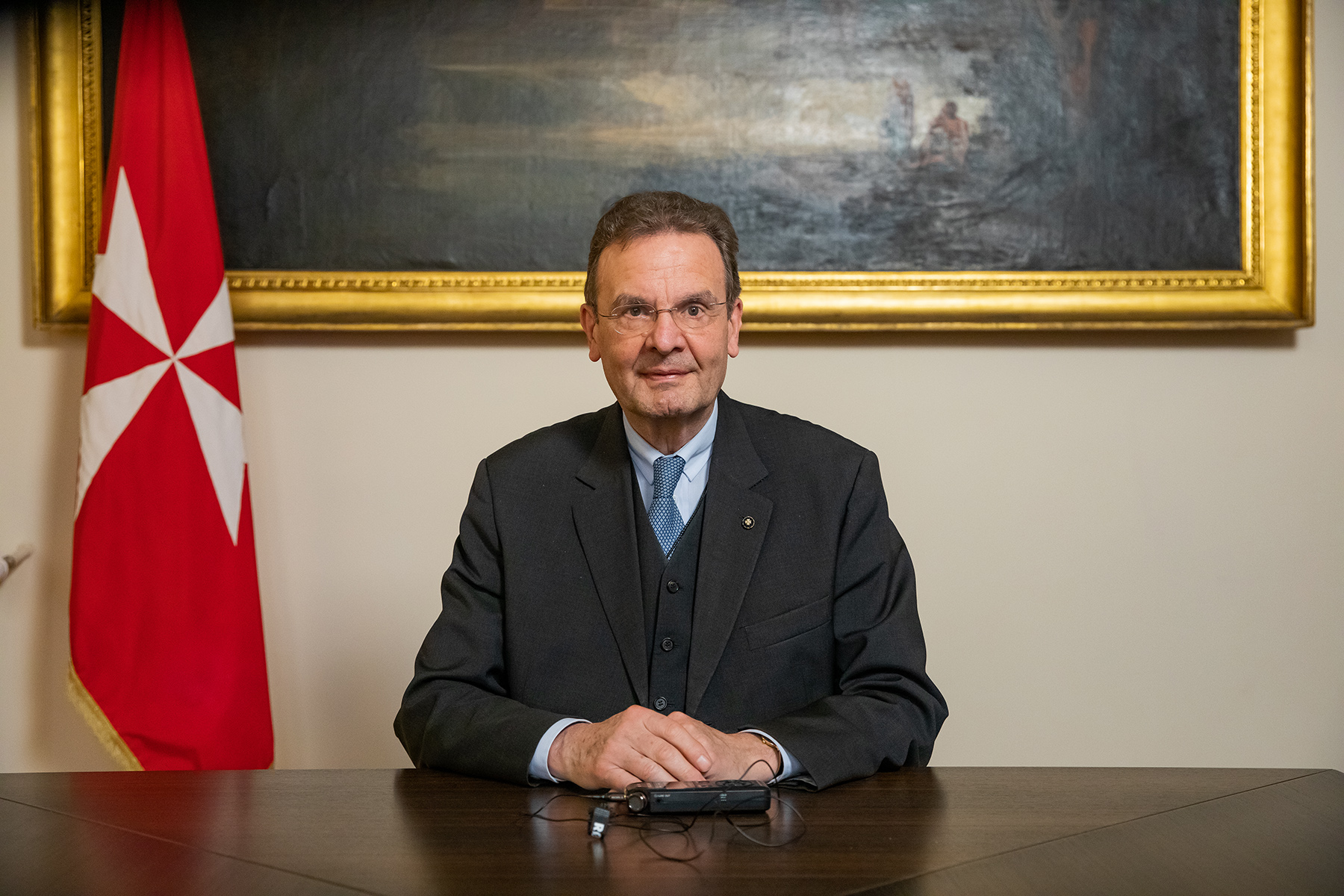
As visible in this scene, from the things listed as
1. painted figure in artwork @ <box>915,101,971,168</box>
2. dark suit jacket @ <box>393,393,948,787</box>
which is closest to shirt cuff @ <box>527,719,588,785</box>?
dark suit jacket @ <box>393,393,948,787</box>

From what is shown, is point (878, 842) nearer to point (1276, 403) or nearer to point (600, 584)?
point (600, 584)

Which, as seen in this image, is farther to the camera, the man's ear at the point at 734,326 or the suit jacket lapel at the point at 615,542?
the man's ear at the point at 734,326

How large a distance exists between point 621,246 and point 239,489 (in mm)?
1605

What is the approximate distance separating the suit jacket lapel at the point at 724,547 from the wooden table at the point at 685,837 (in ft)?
1.45

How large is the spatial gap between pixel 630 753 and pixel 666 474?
2.44ft

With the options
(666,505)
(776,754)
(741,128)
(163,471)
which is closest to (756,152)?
(741,128)

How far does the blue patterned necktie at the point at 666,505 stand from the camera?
2.27m

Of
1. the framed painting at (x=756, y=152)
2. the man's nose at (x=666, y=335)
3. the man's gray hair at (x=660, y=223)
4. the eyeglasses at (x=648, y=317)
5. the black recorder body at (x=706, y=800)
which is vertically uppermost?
the framed painting at (x=756, y=152)

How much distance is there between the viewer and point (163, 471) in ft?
10.4

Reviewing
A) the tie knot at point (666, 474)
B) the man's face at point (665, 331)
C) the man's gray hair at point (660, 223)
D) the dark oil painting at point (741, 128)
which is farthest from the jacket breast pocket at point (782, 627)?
the dark oil painting at point (741, 128)

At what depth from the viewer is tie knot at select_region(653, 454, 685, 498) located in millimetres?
2322

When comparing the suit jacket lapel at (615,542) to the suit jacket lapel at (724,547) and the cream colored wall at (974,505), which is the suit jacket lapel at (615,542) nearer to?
the suit jacket lapel at (724,547)

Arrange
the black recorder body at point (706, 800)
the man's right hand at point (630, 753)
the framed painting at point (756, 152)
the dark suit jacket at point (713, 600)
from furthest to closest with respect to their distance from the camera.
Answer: the framed painting at point (756, 152) → the dark suit jacket at point (713, 600) → the man's right hand at point (630, 753) → the black recorder body at point (706, 800)

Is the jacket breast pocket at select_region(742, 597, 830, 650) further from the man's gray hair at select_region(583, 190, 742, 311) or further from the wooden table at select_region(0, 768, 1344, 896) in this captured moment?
the man's gray hair at select_region(583, 190, 742, 311)
